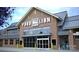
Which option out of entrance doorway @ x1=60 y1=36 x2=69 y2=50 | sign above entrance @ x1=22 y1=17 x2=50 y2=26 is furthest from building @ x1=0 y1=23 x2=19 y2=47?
entrance doorway @ x1=60 y1=36 x2=69 y2=50

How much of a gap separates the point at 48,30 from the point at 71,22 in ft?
1.39

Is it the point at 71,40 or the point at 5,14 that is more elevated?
the point at 5,14

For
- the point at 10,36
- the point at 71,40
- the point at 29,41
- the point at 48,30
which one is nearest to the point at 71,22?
the point at 71,40

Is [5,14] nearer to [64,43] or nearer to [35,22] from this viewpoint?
[35,22]

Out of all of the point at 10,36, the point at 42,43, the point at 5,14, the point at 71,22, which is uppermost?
the point at 5,14

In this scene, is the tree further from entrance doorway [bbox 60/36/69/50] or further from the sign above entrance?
entrance doorway [bbox 60/36/69/50]

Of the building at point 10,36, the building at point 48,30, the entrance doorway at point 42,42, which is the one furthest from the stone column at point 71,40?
the building at point 10,36

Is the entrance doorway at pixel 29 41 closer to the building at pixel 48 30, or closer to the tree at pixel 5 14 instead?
the building at pixel 48 30

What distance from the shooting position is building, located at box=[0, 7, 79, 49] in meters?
3.41

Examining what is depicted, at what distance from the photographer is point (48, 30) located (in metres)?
3.51

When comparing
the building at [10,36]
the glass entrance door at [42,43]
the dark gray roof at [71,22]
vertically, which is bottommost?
the glass entrance door at [42,43]

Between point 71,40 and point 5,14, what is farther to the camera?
point 5,14

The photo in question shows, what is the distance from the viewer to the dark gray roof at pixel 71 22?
341 centimetres
